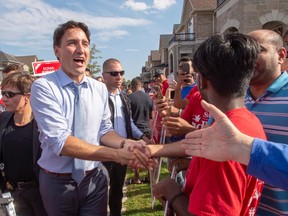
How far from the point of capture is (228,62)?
131 cm

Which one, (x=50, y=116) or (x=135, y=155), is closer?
(x=50, y=116)

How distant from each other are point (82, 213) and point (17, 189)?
756mm

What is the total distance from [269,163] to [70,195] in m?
1.61

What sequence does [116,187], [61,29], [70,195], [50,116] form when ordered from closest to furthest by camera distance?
1. [50,116]
2. [70,195]
3. [61,29]
4. [116,187]

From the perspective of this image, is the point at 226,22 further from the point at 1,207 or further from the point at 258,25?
the point at 1,207

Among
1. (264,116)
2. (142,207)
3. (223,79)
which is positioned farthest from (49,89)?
(142,207)

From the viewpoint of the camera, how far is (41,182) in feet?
7.50

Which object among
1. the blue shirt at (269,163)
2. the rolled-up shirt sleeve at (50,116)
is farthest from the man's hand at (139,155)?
the blue shirt at (269,163)

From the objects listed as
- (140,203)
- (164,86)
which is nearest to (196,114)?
(140,203)

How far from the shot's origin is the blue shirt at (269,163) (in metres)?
1.10

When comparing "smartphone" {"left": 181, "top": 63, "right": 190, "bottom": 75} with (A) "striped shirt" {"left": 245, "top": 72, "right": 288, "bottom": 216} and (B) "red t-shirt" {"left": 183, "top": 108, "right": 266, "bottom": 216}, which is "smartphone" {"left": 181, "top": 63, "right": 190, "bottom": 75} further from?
(B) "red t-shirt" {"left": 183, "top": 108, "right": 266, "bottom": 216}

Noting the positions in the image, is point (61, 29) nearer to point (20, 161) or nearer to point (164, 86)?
point (20, 161)

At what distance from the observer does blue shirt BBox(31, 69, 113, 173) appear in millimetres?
2108

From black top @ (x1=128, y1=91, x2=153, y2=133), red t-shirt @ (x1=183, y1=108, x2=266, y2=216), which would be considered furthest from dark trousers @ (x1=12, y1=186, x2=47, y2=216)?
black top @ (x1=128, y1=91, x2=153, y2=133)
